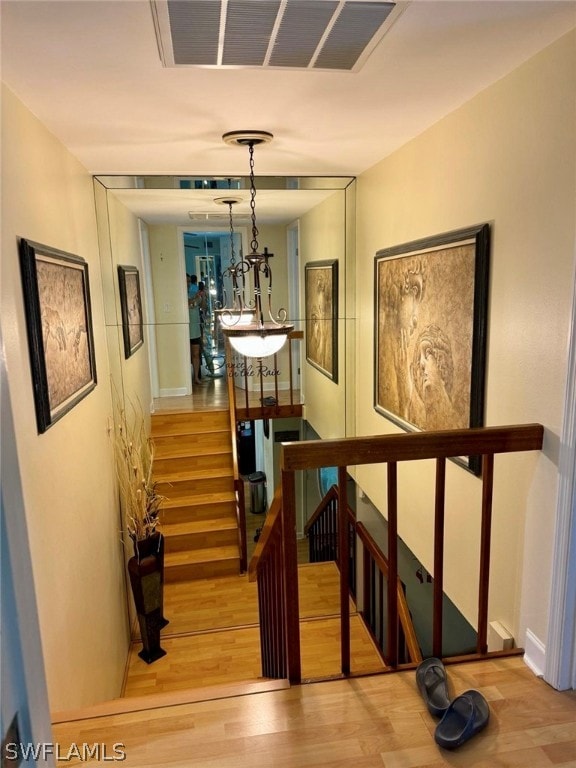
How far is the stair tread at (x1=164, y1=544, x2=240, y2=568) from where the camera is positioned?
192 inches

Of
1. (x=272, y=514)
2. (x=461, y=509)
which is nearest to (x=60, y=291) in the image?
(x=272, y=514)

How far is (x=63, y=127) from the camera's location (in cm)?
241

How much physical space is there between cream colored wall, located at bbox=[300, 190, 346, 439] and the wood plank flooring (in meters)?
2.68

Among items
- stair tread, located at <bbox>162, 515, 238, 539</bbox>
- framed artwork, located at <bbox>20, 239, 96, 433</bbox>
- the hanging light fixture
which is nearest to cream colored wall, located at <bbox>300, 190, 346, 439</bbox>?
the hanging light fixture

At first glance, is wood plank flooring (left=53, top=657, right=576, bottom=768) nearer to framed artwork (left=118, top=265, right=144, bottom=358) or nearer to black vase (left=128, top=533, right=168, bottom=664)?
black vase (left=128, top=533, right=168, bottom=664)

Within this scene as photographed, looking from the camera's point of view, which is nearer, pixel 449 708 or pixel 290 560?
pixel 449 708

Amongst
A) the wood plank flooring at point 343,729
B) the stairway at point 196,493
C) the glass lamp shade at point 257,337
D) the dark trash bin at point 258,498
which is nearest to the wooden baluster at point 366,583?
the stairway at point 196,493

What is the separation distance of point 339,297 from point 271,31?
2.77m

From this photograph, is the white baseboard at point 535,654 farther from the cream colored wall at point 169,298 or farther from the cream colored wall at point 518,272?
the cream colored wall at point 169,298

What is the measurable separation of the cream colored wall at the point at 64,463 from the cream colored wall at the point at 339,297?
1.82 meters

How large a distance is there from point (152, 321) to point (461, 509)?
3360 millimetres

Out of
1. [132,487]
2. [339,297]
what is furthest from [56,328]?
[339,297]

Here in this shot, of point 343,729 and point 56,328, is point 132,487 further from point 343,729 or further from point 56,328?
point 343,729

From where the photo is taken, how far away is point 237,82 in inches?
74.0
